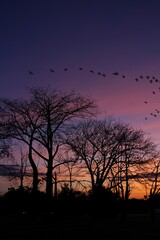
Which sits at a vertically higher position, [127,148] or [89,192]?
[127,148]

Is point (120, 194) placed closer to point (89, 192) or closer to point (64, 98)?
point (89, 192)

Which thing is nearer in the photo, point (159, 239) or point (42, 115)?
point (159, 239)

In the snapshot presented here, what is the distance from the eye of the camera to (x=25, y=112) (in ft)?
110

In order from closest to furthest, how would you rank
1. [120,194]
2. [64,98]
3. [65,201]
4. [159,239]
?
1. [159,239]
2. [64,98]
3. [65,201]
4. [120,194]

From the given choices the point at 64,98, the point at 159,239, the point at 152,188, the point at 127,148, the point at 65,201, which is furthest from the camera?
the point at 152,188

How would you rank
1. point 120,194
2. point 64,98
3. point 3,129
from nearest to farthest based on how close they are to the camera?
point 3,129 → point 64,98 → point 120,194

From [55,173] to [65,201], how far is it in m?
6.11

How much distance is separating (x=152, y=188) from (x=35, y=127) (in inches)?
1319

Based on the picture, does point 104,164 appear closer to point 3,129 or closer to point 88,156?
point 88,156

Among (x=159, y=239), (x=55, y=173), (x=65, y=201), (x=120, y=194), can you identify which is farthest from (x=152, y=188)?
(x=159, y=239)

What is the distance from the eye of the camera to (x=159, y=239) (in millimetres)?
22516

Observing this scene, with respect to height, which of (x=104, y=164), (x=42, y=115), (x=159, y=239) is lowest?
(x=159, y=239)

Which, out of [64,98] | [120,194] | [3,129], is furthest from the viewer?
[120,194]

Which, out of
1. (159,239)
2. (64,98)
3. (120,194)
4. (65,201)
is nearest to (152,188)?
(120,194)
